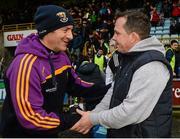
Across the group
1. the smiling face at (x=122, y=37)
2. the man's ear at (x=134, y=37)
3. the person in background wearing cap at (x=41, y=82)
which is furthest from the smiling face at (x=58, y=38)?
the man's ear at (x=134, y=37)

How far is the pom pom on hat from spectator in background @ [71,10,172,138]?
40 cm

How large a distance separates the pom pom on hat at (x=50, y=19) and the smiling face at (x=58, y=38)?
1.2 inches

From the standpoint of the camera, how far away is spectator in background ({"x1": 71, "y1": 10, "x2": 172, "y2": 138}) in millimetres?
3092

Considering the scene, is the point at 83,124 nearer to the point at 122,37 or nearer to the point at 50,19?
the point at 122,37

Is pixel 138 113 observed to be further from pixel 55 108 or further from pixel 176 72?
pixel 176 72

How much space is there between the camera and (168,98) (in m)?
3.25

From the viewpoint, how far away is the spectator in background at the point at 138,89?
309 cm

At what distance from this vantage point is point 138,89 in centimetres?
308

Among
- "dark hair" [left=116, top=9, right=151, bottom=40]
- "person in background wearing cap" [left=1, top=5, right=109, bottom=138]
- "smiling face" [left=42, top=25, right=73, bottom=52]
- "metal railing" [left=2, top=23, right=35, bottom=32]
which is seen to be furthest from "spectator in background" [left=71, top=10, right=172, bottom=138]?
"metal railing" [left=2, top=23, right=35, bottom=32]

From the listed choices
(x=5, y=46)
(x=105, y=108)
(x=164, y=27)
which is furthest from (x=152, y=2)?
(x=105, y=108)

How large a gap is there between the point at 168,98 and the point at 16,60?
1.07m

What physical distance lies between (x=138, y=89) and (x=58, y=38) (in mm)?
745

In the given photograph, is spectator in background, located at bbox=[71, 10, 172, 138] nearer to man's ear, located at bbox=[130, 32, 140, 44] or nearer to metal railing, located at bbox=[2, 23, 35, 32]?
man's ear, located at bbox=[130, 32, 140, 44]

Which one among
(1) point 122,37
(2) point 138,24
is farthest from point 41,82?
(2) point 138,24
